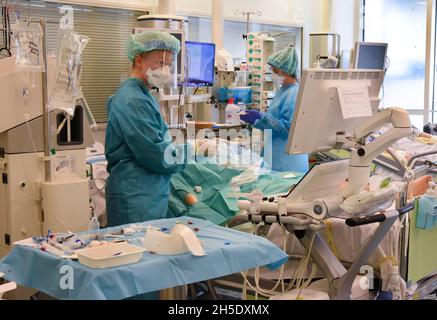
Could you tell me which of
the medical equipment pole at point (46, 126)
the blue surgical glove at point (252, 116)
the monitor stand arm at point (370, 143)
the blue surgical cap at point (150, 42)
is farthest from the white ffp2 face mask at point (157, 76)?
the blue surgical glove at point (252, 116)

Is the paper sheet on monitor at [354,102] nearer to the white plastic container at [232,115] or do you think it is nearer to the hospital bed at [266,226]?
the hospital bed at [266,226]

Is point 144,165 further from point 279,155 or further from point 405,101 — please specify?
point 405,101

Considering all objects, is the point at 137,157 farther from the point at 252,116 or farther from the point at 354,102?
the point at 252,116

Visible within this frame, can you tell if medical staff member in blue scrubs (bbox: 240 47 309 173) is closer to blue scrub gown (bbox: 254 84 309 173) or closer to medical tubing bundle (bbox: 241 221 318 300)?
blue scrub gown (bbox: 254 84 309 173)

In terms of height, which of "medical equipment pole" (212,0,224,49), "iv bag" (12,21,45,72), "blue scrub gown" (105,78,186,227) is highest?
"medical equipment pole" (212,0,224,49)

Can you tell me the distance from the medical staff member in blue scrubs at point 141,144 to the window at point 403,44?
209 inches

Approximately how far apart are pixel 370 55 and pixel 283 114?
1.11m

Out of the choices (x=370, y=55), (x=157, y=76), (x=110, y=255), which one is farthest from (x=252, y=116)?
(x=110, y=255)

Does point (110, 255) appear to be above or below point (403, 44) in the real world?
below

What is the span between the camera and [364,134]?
257cm

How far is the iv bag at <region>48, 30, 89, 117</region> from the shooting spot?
117 inches

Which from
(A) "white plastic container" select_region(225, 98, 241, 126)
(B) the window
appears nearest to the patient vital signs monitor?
(A) "white plastic container" select_region(225, 98, 241, 126)

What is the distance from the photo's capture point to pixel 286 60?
4512 mm

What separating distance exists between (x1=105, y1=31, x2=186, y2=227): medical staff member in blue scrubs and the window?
530 centimetres
